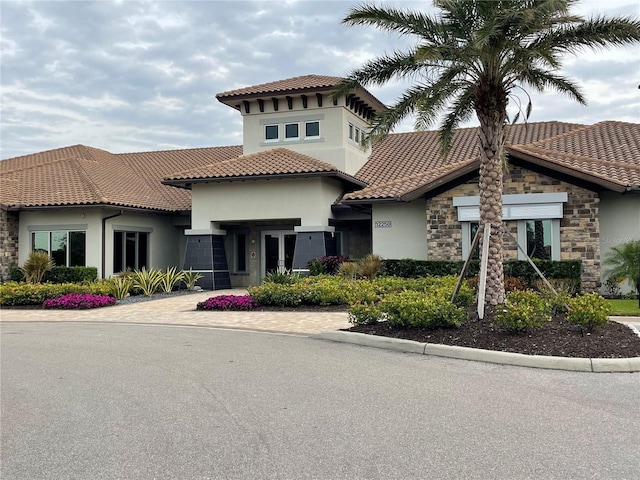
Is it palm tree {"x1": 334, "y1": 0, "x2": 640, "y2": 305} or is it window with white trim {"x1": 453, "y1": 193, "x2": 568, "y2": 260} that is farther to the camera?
window with white trim {"x1": 453, "y1": 193, "x2": 568, "y2": 260}

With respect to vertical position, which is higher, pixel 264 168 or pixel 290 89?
pixel 290 89

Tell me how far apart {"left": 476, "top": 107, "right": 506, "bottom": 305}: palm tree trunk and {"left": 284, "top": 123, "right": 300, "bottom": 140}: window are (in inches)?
538

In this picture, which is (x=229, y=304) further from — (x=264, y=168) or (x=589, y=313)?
(x=589, y=313)

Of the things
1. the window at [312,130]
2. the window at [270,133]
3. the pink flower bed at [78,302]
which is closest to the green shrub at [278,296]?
the pink flower bed at [78,302]

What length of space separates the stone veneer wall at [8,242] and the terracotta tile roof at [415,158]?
13.0 metres

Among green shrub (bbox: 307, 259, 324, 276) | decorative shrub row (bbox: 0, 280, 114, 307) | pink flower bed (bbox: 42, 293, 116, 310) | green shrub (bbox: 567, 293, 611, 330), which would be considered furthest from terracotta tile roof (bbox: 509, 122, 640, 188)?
decorative shrub row (bbox: 0, 280, 114, 307)

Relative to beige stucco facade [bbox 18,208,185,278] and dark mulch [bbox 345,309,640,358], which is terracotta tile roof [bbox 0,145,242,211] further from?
dark mulch [bbox 345,309,640,358]

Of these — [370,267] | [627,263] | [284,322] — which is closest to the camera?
[284,322]

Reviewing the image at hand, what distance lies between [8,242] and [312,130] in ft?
41.1

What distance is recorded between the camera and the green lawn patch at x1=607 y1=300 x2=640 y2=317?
45.2 feet

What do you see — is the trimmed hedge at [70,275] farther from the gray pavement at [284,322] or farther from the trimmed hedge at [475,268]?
the trimmed hedge at [475,268]

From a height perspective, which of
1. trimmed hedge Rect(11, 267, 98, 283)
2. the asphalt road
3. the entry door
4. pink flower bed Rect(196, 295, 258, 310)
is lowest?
the asphalt road

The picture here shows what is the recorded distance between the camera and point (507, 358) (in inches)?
344

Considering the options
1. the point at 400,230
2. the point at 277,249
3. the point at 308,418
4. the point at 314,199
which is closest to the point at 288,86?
the point at 314,199
